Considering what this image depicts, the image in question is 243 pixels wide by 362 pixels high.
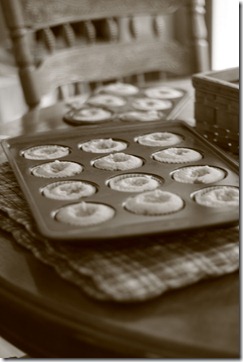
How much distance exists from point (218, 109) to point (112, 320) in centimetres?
60

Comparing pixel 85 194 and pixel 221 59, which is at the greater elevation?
pixel 85 194

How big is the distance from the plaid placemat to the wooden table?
13 millimetres

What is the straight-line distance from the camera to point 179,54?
5.96 ft

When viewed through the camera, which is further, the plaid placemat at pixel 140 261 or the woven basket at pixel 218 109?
the woven basket at pixel 218 109

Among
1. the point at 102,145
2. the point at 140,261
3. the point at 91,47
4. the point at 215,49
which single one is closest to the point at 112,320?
the point at 140,261

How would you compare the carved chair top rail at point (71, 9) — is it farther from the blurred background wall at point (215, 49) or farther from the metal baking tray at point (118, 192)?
the blurred background wall at point (215, 49)

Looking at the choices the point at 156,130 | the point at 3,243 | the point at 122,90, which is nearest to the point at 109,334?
the point at 3,243

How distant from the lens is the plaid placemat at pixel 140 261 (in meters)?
0.64

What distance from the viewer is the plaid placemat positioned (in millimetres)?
638

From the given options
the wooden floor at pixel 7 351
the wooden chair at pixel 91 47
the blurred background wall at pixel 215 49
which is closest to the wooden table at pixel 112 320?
the wooden floor at pixel 7 351

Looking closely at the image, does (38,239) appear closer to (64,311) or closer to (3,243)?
(3,243)

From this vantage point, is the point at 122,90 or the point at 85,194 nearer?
the point at 85,194

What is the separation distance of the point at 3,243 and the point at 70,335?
0.23 meters

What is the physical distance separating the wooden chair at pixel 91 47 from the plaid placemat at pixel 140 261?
0.89 m
